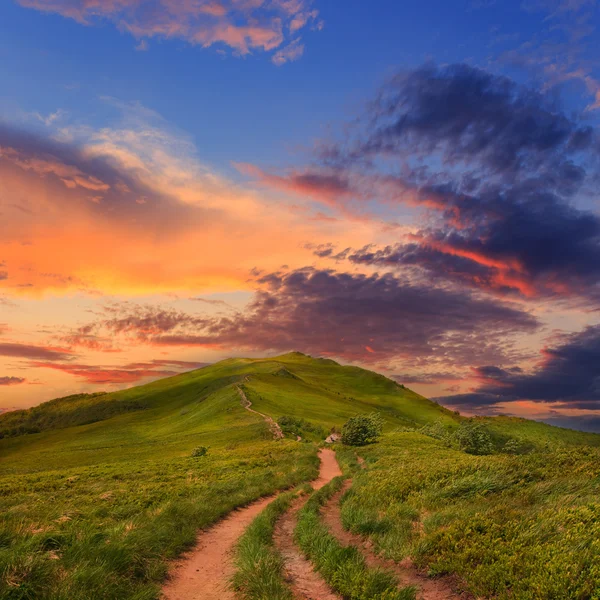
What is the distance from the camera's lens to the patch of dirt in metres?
9.81

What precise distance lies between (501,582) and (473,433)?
4671 cm

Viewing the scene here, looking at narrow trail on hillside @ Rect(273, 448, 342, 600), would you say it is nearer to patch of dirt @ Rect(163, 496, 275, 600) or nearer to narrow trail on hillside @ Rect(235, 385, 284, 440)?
patch of dirt @ Rect(163, 496, 275, 600)

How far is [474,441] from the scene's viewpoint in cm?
5016

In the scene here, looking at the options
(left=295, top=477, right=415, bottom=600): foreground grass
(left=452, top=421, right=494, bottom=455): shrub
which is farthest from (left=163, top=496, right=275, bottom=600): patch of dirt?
(left=452, top=421, right=494, bottom=455): shrub

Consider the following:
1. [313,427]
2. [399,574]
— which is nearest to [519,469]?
[399,574]

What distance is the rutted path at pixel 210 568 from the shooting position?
979 centimetres

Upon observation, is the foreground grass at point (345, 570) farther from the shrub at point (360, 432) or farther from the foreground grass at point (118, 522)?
the shrub at point (360, 432)

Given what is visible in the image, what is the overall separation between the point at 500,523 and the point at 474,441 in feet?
141

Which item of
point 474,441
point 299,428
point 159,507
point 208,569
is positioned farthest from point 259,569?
point 299,428

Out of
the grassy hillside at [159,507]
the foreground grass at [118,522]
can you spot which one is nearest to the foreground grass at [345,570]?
the grassy hillside at [159,507]

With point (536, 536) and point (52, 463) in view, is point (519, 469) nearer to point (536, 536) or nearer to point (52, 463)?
point (536, 536)

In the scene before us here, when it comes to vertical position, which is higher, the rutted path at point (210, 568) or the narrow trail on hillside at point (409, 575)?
the narrow trail on hillside at point (409, 575)

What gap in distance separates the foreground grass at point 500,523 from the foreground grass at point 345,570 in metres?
1.29

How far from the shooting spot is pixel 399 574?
1023cm
